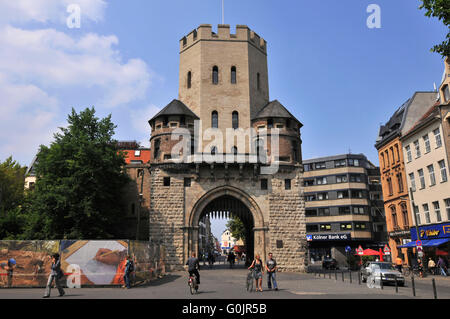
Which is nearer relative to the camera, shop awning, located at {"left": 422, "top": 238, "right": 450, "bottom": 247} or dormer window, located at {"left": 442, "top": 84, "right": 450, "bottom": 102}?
shop awning, located at {"left": 422, "top": 238, "right": 450, "bottom": 247}

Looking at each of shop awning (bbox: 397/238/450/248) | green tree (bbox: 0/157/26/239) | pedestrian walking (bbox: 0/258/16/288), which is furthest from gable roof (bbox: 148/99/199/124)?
shop awning (bbox: 397/238/450/248)

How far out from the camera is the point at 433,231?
31719 millimetres

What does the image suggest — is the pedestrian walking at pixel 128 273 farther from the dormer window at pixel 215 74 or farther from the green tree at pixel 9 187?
the green tree at pixel 9 187

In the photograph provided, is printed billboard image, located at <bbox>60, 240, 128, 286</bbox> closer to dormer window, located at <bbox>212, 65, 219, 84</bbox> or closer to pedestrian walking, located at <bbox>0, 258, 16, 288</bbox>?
pedestrian walking, located at <bbox>0, 258, 16, 288</bbox>

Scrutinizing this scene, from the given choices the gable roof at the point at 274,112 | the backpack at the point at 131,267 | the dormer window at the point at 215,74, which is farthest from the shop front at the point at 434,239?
the backpack at the point at 131,267

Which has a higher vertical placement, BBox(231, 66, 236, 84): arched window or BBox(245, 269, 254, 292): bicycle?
BBox(231, 66, 236, 84): arched window

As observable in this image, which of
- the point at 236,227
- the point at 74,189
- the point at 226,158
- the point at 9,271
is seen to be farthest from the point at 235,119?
the point at 236,227

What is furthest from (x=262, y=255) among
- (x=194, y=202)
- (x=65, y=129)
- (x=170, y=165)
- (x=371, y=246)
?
(x=371, y=246)

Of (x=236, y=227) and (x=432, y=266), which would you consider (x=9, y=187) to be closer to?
(x=236, y=227)

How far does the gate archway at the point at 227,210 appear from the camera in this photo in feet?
100

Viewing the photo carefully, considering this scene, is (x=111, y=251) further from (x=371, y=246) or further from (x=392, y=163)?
(x=371, y=246)

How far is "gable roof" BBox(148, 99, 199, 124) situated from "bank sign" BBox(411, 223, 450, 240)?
22.8 m

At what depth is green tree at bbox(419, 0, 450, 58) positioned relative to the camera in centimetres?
1318

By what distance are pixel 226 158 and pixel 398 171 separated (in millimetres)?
19306
